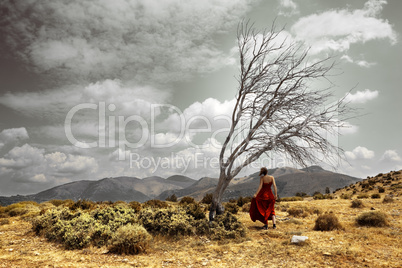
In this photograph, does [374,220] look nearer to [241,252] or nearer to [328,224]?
[328,224]

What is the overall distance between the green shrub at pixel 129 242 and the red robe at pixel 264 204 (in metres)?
5.17

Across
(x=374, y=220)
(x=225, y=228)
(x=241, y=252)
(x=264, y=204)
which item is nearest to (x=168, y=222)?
(x=225, y=228)

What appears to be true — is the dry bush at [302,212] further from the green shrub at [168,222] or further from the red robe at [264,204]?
the green shrub at [168,222]

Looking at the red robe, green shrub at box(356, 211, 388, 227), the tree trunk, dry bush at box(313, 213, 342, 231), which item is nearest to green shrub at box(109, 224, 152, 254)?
the tree trunk

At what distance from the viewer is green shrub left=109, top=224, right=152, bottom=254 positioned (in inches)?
302

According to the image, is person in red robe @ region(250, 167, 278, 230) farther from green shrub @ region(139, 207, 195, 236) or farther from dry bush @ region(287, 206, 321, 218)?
dry bush @ region(287, 206, 321, 218)

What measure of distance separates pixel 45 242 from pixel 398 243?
12.6m

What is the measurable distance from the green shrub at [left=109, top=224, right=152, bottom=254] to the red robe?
517 centimetres

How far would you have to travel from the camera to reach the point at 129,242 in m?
7.71

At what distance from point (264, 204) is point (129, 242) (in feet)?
19.5

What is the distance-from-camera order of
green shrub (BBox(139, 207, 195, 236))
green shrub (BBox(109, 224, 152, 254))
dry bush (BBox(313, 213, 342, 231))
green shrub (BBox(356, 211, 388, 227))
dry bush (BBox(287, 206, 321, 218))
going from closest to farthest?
green shrub (BBox(109, 224, 152, 254)) → green shrub (BBox(139, 207, 195, 236)) → dry bush (BBox(313, 213, 342, 231)) → green shrub (BBox(356, 211, 388, 227)) → dry bush (BBox(287, 206, 321, 218))

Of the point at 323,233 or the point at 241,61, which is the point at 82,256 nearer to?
the point at 323,233

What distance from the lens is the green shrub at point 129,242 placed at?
7666mm

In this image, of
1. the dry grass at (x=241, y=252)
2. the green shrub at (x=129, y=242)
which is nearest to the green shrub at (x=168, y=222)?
the dry grass at (x=241, y=252)
